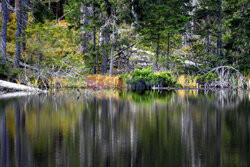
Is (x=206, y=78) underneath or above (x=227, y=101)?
above

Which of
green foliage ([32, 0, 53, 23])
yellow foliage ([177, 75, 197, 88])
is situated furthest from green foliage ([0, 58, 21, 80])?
yellow foliage ([177, 75, 197, 88])

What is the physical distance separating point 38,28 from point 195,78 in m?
10.9

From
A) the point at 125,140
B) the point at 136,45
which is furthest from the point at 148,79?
the point at 125,140

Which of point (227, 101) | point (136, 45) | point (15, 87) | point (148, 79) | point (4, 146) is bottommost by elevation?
point (4, 146)

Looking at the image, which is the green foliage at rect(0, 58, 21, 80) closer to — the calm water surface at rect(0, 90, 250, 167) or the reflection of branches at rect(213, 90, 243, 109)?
the calm water surface at rect(0, 90, 250, 167)

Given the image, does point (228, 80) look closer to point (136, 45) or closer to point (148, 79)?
point (148, 79)

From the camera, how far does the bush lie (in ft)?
68.8

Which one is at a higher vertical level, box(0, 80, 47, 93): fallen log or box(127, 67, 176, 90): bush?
box(127, 67, 176, 90): bush

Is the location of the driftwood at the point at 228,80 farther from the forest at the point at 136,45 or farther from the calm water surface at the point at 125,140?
the calm water surface at the point at 125,140

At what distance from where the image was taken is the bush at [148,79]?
2097 cm

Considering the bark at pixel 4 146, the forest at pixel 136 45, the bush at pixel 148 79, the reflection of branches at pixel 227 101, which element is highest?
the forest at pixel 136 45

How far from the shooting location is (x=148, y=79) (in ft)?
69.1

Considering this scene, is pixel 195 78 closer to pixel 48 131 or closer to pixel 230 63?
pixel 230 63

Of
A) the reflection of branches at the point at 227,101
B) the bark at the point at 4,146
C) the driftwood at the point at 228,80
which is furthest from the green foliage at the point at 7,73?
the bark at the point at 4,146
